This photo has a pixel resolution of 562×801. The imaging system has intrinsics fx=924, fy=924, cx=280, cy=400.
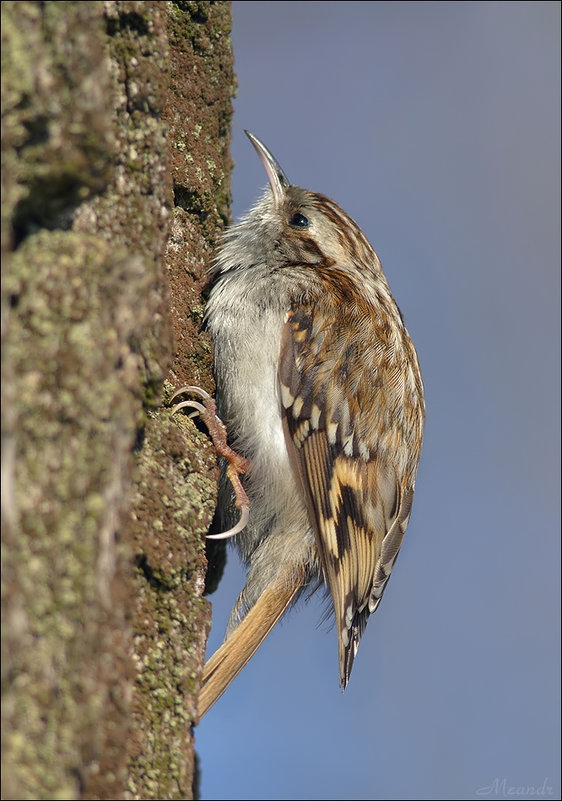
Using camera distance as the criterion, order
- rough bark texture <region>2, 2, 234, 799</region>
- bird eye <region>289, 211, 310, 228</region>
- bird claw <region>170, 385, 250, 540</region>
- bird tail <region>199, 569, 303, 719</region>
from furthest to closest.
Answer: bird eye <region>289, 211, 310, 228</region>, bird claw <region>170, 385, 250, 540</region>, bird tail <region>199, 569, 303, 719</region>, rough bark texture <region>2, 2, 234, 799</region>

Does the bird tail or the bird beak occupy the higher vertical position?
the bird beak

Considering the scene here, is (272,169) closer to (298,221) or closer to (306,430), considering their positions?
(298,221)

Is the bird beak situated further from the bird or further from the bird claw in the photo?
the bird claw

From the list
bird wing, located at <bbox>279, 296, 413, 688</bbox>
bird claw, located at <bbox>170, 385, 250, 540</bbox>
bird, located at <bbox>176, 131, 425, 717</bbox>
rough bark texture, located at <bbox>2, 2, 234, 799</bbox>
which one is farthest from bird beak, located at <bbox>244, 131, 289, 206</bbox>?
rough bark texture, located at <bbox>2, 2, 234, 799</bbox>

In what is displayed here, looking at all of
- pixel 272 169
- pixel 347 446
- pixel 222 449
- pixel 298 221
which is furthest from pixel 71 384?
pixel 272 169

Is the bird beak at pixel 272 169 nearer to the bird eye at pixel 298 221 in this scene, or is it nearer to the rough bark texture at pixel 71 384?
the bird eye at pixel 298 221

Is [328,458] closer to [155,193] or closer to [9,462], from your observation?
[155,193]

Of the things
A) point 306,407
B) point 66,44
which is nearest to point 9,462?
point 66,44

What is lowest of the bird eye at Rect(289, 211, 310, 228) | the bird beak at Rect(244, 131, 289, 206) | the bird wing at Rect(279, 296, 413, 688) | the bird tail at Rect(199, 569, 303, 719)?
the bird tail at Rect(199, 569, 303, 719)
